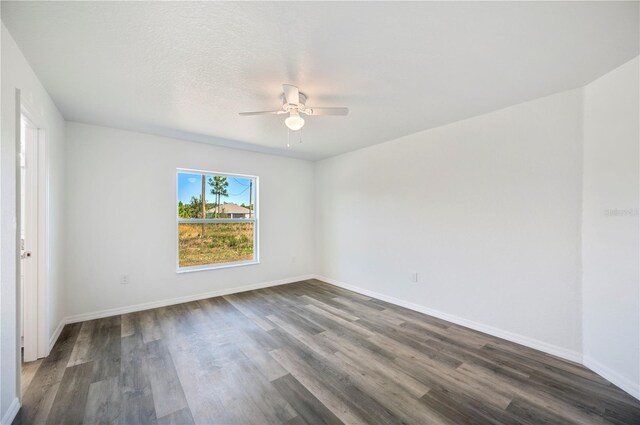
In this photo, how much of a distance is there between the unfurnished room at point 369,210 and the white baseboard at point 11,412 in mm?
25

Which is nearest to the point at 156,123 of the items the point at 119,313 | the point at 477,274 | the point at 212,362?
the point at 119,313

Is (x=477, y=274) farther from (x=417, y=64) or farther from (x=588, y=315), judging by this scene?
(x=417, y=64)

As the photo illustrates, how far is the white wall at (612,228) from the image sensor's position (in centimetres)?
195

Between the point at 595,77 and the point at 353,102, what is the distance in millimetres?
2036

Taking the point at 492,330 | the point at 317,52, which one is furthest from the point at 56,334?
the point at 492,330

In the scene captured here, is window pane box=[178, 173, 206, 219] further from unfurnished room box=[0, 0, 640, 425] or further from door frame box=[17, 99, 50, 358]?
door frame box=[17, 99, 50, 358]

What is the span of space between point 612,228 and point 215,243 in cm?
477

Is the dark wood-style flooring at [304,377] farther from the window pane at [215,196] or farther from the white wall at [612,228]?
the window pane at [215,196]

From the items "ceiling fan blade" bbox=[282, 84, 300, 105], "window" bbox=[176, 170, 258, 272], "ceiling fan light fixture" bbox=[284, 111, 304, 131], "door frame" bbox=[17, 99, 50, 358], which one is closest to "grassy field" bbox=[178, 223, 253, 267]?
"window" bbox=[176, 170, 258, 272]

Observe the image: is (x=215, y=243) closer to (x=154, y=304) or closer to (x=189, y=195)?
(x=189, y=195)

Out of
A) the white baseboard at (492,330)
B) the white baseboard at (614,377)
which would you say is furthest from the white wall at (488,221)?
the white baseboard at (614,377)

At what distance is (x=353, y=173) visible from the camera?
4676 millimetres

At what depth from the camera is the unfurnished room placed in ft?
5.48

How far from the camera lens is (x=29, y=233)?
2420 millimetres
